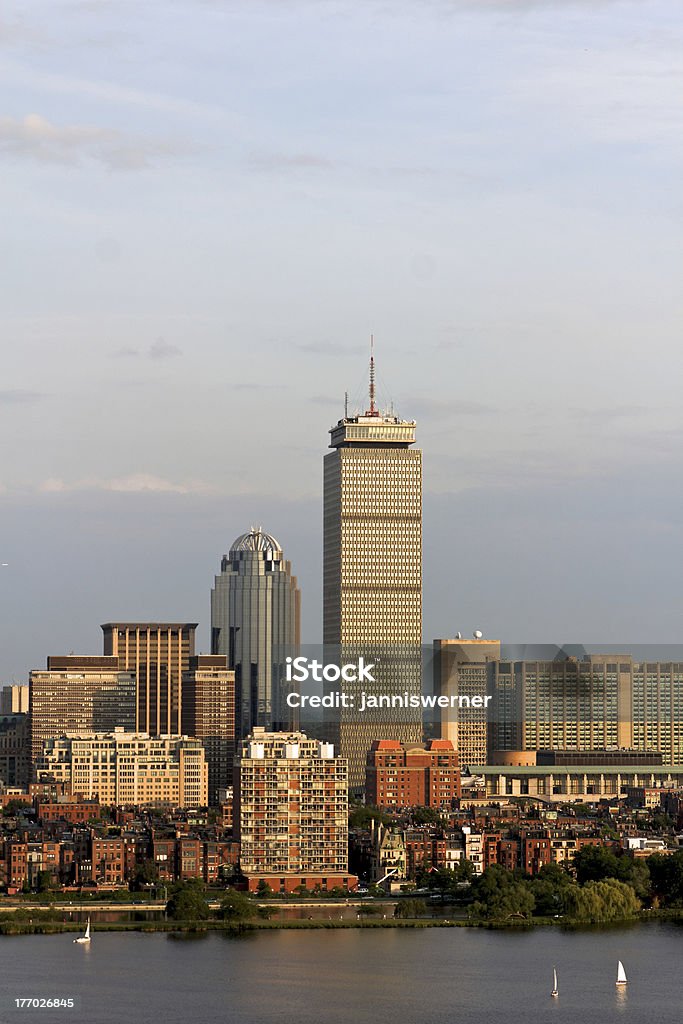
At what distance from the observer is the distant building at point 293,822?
203 ft

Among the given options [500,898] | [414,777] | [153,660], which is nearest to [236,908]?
[500,898]

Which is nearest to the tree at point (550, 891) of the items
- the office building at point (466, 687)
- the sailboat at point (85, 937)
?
the sailboat at point (85, 937)

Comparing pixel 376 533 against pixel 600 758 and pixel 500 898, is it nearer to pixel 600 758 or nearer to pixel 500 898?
pixel 600 758

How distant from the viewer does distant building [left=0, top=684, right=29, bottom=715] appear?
5320 inches

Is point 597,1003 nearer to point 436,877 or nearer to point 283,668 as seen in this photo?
point 436,877

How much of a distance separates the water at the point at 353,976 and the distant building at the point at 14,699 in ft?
273

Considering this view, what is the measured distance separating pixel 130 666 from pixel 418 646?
76.6 ft

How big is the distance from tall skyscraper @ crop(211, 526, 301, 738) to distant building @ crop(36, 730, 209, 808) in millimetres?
26197

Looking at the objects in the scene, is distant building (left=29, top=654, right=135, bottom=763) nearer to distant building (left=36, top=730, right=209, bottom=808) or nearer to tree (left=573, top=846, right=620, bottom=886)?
distant building (left=36, top=730, right=209, bottom=808)

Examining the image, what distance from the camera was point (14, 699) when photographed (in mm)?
135875

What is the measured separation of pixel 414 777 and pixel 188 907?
3123 centimetres

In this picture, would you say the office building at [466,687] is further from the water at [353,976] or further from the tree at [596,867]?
the water at [353,976]

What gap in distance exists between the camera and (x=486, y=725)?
10344 cm

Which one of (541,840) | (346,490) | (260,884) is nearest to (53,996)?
(260,884)
